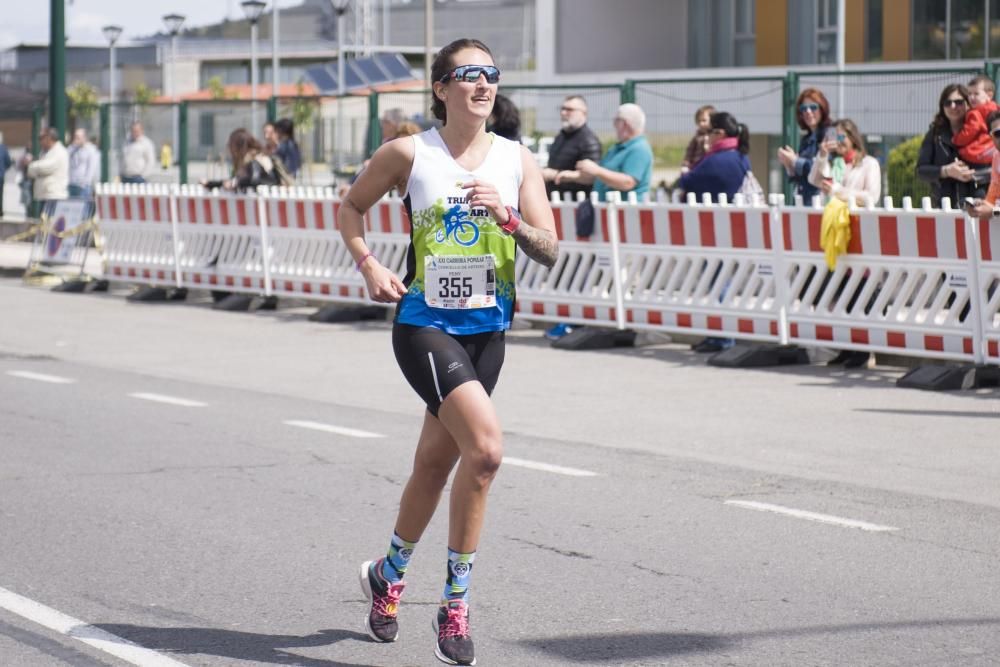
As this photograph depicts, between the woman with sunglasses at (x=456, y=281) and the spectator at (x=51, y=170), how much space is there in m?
20.6

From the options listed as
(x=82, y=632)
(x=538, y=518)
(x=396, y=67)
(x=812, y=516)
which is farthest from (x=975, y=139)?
(x=396, y=67)

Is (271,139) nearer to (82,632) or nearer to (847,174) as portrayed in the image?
(847,174)

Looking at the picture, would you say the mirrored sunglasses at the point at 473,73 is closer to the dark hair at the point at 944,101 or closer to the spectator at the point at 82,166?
the dark hair at the point at 944,101

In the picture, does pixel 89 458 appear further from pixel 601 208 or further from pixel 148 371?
pixel 601 208

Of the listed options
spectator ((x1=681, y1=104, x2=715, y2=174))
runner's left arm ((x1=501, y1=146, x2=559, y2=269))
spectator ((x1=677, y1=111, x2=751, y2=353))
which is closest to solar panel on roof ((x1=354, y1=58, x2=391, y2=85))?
spectator ((x1=681, y1=104, x2=715, y2=174))

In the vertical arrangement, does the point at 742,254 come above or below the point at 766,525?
above

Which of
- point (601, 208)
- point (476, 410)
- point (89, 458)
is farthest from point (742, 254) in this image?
point (476, 410)

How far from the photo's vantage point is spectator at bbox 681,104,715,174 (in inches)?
599

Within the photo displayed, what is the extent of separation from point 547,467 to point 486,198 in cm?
395

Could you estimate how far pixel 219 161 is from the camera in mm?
24469

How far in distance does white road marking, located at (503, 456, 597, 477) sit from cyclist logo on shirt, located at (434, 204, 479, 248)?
357 centimetres

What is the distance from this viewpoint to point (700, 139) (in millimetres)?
15492

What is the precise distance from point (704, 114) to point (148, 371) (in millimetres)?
5313

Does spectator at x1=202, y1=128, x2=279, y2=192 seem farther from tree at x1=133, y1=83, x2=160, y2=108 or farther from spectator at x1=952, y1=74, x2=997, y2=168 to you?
tree at x1=133, y1=83, x2=160, y2=108
